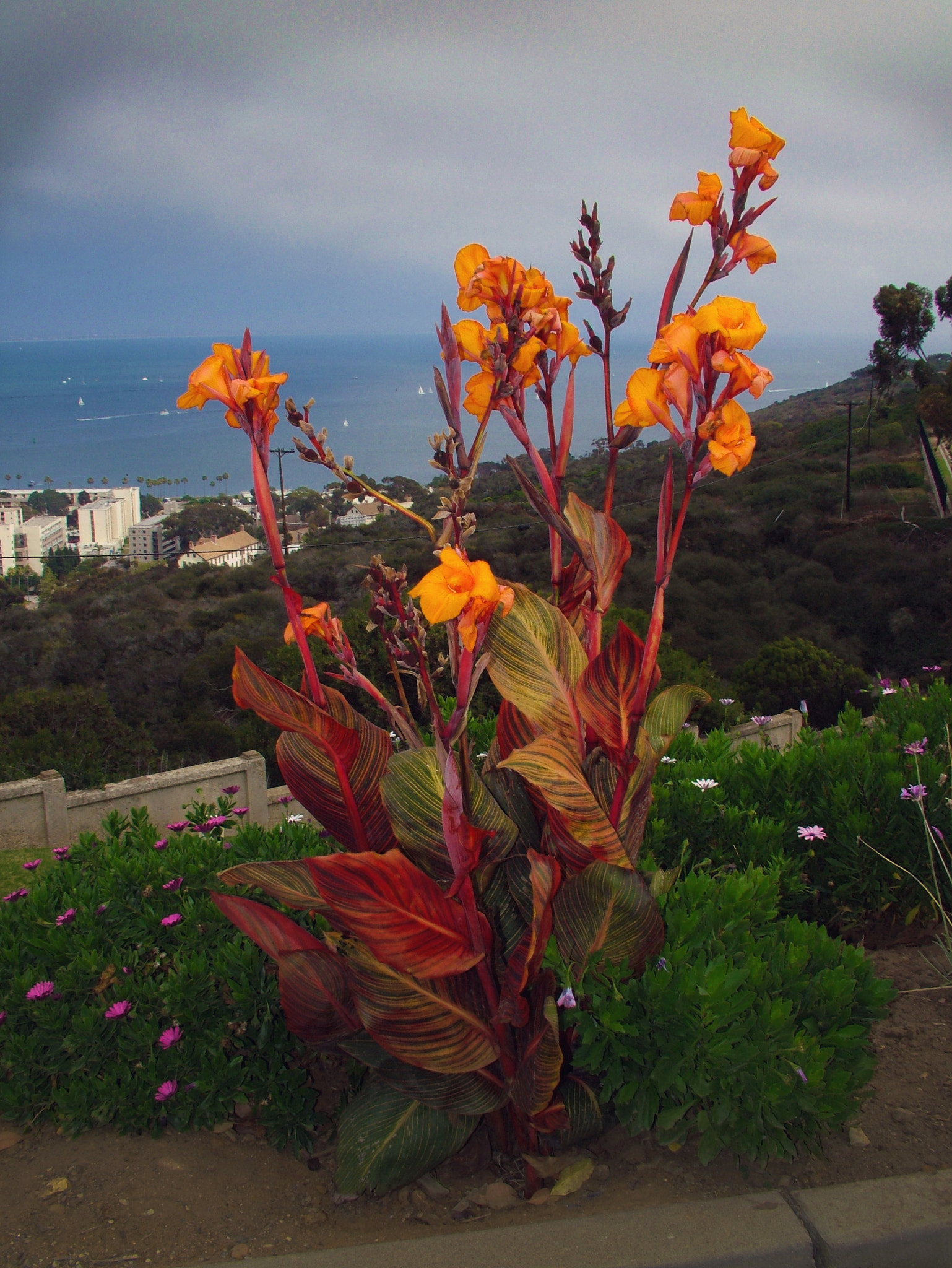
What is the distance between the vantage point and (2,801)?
18.6 ft

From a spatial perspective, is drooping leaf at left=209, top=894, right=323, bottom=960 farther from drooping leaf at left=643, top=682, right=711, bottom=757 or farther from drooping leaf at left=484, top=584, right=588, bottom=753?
drooping leaf at left=643, top=682, right=711, bottom=757

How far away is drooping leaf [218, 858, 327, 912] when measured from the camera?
161 cm

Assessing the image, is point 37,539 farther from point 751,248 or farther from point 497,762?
point 751,248

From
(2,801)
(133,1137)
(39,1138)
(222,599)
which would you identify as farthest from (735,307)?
(222,599)

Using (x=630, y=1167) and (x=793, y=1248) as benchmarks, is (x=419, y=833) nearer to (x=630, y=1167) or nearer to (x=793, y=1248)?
(x=630, y=1167)

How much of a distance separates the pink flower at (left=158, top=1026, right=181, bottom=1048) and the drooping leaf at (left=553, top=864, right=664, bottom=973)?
33.3 inches

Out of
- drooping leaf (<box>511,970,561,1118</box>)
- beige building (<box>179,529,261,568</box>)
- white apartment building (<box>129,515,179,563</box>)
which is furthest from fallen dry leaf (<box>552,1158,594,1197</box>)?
white apartment building (<box>129,515,179,563</box>)

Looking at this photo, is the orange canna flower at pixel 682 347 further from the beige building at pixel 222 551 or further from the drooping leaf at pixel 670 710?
the beige building at pixel 222 551

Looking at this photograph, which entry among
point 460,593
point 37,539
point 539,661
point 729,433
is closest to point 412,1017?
point 539,661

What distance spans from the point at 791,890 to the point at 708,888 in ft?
1.43

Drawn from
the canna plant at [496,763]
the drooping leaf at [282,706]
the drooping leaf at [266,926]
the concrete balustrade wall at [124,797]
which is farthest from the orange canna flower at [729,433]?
the concrete balustrade wall at [124,797]

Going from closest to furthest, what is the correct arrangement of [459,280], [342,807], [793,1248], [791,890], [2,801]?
[793,1248]
[459,280]
[342,807]
[791,890]
[2,801]

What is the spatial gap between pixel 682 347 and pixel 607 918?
38.7 inches

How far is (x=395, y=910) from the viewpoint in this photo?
1.50 m
